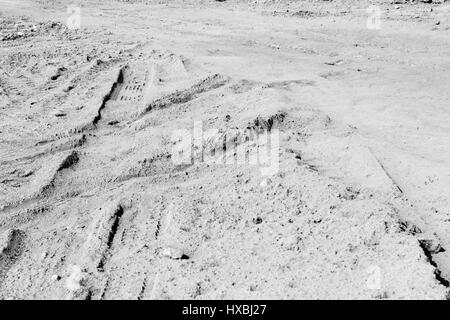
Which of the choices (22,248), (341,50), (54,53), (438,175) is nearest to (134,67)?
(54,53)

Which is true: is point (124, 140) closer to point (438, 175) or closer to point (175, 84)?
point (175, 84)

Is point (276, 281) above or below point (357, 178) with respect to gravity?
below

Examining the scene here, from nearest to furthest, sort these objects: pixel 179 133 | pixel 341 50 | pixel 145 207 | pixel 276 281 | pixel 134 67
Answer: pixel 276 281, pixel 145 207, pixel 179 133, pixel 134 67, pixel 341 50

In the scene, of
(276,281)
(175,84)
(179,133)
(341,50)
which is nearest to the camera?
(276,281)

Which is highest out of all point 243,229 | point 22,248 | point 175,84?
point 175,84

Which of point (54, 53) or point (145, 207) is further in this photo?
point (54, 53)

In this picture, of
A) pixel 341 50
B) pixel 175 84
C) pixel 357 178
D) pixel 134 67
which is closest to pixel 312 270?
pixel 357 178
